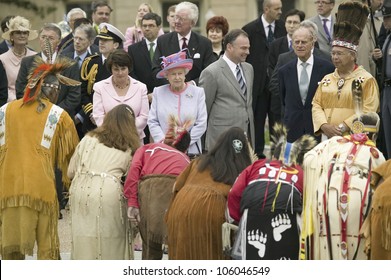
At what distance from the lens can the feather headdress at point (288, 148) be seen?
11.3 metres

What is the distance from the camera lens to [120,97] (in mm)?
14789

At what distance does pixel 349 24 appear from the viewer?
45.1ft

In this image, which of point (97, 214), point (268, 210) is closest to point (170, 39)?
point (97, 214)

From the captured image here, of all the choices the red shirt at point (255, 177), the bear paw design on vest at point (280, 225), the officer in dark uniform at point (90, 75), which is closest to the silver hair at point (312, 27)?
the officer in dark uniform at point (90, 75)

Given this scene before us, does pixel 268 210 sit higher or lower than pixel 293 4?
lower

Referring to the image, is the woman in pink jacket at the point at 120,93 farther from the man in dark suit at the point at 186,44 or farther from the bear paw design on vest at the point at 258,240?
the bear paw design on vest at the point at 258,240

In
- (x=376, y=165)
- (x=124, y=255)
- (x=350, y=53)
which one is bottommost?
(x=124, y=255)

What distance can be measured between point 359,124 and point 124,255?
2570 millimetres

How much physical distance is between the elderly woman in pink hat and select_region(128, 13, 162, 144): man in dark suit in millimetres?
1701

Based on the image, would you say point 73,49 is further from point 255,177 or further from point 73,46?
point 255,177

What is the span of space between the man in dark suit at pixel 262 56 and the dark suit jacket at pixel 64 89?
2308 millimetres

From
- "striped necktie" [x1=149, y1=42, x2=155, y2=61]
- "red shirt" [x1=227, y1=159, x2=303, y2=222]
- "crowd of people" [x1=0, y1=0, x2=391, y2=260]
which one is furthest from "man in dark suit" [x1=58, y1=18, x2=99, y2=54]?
"red shirt" [x1=227, y1=159, x2=303, y2=222]

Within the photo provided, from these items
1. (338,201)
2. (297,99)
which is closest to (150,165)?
(338,201)

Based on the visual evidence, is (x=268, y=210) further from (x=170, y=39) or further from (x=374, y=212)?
(x=170, y=39)
